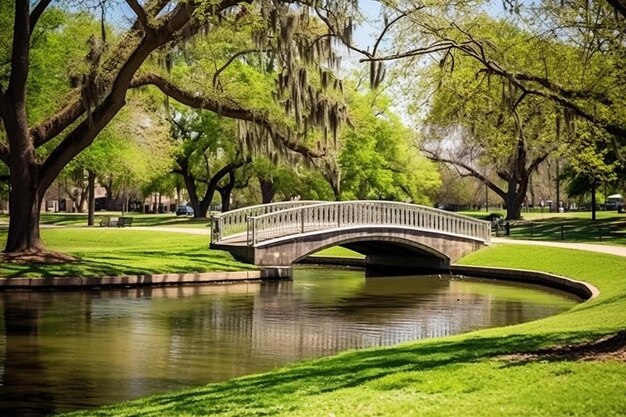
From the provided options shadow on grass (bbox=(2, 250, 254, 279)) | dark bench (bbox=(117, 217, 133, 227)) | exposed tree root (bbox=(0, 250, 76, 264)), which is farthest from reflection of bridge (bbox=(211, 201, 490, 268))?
dark bench (bbox=(117, 217, 133, 227))

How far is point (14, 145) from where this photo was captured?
1091 inches

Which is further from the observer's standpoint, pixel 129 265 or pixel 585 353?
pixel 129 265

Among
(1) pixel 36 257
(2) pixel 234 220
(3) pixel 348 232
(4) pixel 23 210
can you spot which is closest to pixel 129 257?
(1) pixel 36 257

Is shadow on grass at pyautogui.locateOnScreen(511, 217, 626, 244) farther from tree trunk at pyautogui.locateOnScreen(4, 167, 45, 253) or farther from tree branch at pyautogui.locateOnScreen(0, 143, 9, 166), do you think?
tree branch at pyautogui.locateOnScreen(0, 143, 9, 166)

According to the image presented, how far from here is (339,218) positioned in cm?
3431

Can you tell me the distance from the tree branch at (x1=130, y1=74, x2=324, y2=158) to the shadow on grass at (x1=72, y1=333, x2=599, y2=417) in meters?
16.7

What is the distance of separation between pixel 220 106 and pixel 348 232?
7.71 metres

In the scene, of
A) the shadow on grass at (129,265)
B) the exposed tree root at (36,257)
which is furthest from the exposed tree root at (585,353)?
the exposed tree root at (36,257)

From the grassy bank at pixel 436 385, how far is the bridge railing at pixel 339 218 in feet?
62.1

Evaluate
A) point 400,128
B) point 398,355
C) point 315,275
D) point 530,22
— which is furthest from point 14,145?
point 400,128

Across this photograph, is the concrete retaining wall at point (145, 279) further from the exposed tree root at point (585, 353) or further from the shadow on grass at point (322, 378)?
the exposed tree root at point (585, 353)

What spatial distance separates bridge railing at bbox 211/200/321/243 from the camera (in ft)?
117

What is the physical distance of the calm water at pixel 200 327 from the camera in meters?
13.1

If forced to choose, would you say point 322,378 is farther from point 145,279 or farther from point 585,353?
point 145,279
